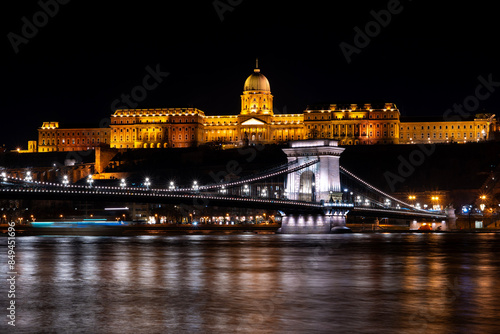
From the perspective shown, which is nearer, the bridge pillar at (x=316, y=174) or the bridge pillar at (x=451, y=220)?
the bridge pillar at (x=316, y=174)

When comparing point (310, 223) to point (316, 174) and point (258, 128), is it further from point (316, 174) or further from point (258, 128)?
point (258, 128)

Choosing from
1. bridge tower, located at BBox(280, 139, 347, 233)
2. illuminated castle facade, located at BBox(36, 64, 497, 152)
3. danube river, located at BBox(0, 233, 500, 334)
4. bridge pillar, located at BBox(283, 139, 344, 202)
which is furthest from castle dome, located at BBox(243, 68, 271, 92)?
danube river, located at BBox(0, 233, 500, 334)

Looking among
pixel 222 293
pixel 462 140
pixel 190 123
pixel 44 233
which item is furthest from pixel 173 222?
pixel 222 293

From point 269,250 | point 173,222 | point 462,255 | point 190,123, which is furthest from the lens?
point 190,123

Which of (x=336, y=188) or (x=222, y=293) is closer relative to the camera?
(x=222, y=293)

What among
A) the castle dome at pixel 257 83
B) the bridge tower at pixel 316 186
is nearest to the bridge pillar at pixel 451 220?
the bridge tower at pixel 316 186

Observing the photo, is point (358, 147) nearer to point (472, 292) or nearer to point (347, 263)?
point (347, 263)

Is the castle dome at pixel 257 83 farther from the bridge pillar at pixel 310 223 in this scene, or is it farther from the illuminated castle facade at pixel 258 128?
the bridge pillar at pixel 310 223
